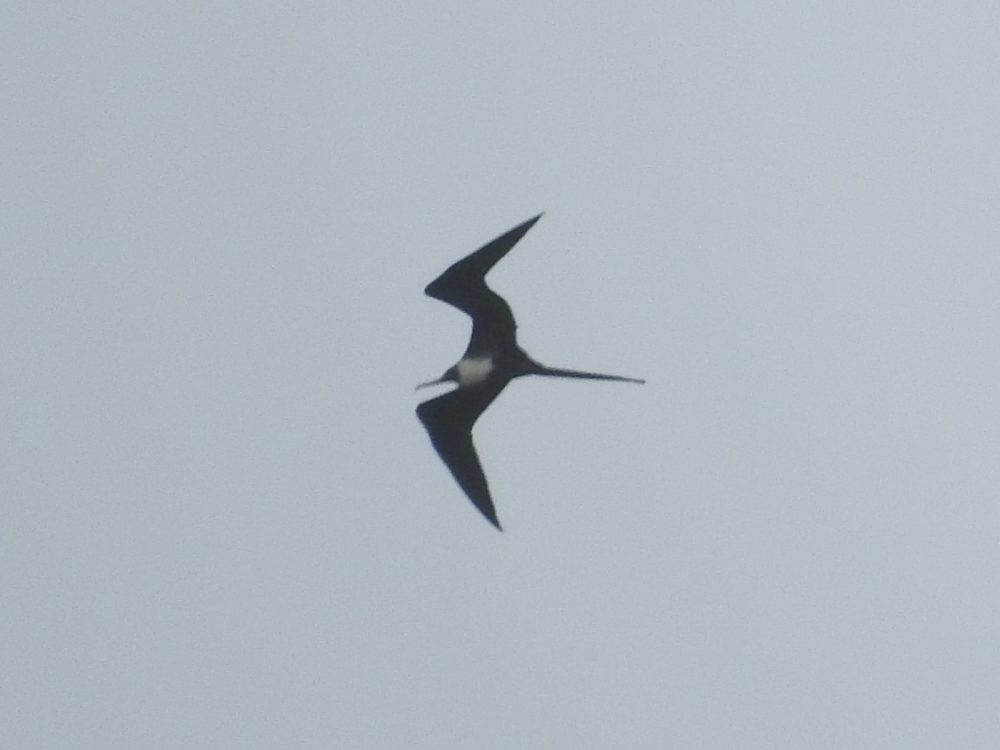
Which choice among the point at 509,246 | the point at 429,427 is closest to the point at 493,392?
the point at 429,427

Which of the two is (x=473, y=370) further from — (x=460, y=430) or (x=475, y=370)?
(x=460, y=430)

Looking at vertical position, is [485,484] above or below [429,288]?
below

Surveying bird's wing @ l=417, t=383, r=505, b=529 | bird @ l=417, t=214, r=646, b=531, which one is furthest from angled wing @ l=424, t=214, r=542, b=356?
bird's wing @ l=417, t=383, r=505, b=529

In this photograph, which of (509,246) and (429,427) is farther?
(429,427)

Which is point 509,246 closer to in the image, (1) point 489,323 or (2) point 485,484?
(1) point 489,323

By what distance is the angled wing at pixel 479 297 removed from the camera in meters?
14.4

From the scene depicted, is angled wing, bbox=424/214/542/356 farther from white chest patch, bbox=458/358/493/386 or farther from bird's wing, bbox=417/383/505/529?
bird's wing, bbox=417/383/505/529

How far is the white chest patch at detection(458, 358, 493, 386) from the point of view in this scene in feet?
49.3

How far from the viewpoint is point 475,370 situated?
1511 cm

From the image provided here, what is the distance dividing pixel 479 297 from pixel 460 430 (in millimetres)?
1321

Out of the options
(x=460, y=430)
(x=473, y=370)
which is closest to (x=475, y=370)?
(x=473, y=370)

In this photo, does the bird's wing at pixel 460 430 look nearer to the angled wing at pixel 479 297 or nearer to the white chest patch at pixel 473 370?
the white chest patch at pixel 473 370

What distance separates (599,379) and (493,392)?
156 cm

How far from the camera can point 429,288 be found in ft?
48.9
